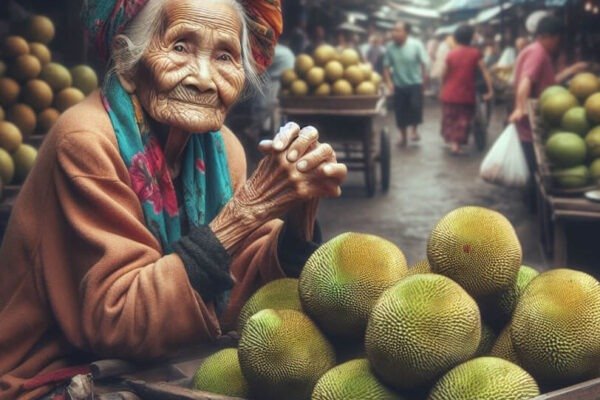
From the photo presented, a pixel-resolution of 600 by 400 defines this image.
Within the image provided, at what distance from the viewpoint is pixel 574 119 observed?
6.38m

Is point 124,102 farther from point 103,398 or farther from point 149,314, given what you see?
point 103,398

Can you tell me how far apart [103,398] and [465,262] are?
0.73 metres

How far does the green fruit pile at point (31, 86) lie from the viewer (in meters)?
5.48

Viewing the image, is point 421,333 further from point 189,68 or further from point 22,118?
point 22,118

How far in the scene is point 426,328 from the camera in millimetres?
1613

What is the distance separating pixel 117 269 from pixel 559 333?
907 mm

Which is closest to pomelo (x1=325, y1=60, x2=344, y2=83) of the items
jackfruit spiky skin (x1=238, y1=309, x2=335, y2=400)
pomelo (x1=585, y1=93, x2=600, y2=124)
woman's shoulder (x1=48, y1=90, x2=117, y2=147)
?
pomelo (x1=585, y1=93, x2=600, y2=124)

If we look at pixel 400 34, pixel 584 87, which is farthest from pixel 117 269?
pixel 400 34

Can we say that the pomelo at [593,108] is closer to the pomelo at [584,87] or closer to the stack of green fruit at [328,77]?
the pomelo at [584,87]

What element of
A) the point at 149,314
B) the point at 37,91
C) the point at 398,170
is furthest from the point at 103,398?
the point at 398,170

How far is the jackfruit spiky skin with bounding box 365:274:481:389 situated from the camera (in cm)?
160

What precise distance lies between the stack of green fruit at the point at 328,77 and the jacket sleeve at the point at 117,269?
720 cm

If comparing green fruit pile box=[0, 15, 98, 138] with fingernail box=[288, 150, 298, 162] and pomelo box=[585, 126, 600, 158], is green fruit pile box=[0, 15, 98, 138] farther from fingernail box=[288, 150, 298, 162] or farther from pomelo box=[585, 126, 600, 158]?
fingernail box=[288, 150, 298, 162]

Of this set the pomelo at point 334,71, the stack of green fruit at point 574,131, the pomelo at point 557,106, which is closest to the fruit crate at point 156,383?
the stack of green fruit at point 574,131
